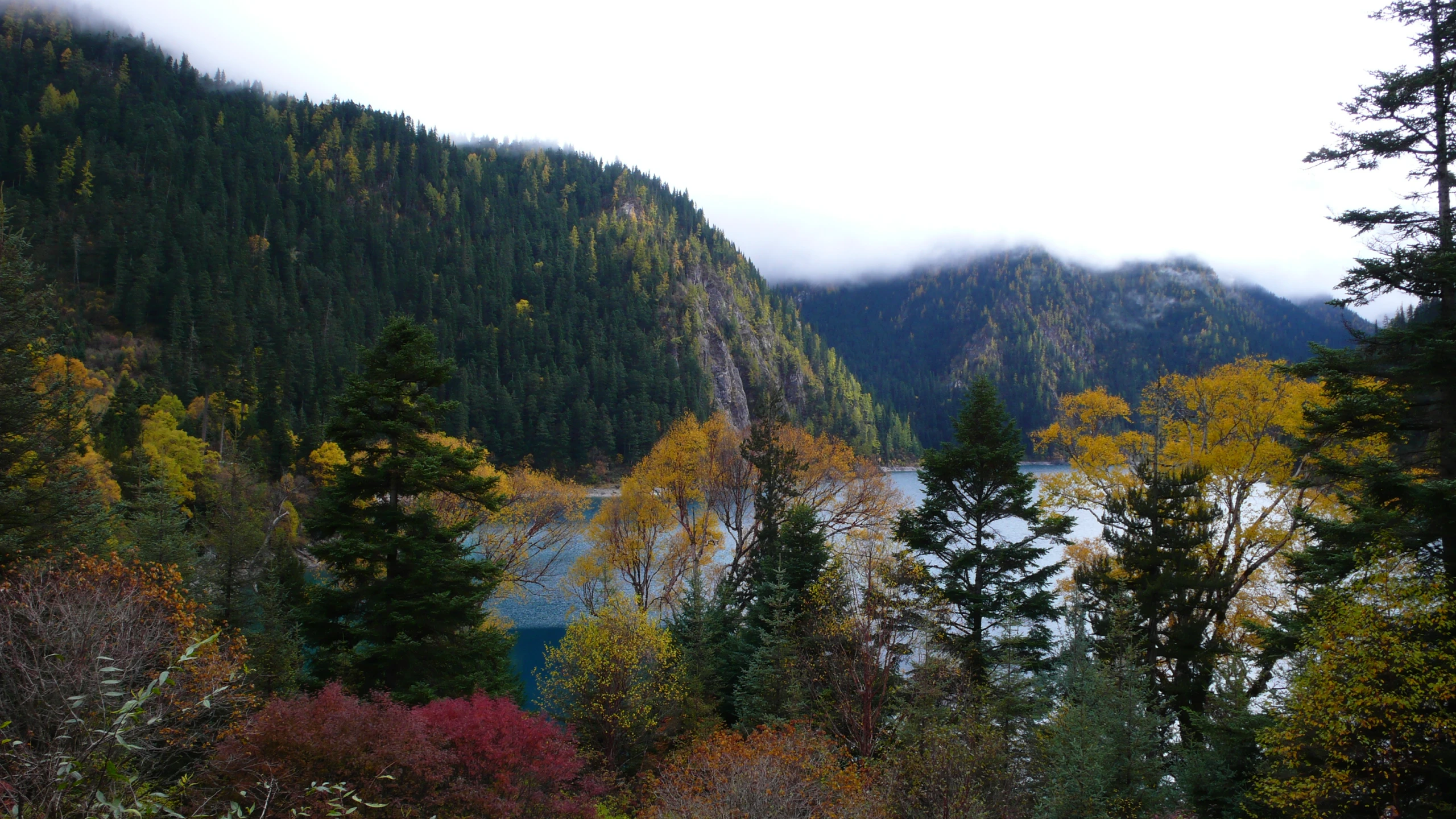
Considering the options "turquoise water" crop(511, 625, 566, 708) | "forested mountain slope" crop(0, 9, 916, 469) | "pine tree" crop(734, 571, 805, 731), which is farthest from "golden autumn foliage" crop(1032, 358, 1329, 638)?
"forested mountain slope" crop(0, 9, 916, 469)

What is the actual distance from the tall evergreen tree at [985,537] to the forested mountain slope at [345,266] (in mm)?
59810

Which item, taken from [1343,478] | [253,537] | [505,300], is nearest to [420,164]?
[505,300]

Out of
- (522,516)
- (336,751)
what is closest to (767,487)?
(522,516)

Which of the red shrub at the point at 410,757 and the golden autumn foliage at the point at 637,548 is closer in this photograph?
the red shrub at the point at 410,757

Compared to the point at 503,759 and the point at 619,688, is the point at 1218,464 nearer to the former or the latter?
the point at 619,688

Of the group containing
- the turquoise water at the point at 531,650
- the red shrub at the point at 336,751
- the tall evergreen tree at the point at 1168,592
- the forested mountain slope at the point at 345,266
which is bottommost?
the turquoise water at the point at 531,650

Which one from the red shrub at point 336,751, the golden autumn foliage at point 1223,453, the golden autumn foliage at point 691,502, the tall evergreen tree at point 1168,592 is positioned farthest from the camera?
the golden autumn foliage at point 691,502

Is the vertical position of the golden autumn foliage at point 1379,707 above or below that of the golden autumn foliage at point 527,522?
above

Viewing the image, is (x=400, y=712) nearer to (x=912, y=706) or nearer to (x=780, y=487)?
(x=912, y=706)

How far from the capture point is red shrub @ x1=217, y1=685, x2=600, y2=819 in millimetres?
11555

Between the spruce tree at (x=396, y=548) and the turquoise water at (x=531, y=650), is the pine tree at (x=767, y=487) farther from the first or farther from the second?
the spruce tree at (x=396, y=548)

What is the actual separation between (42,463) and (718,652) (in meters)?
22.2

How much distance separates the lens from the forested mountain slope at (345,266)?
303 feet

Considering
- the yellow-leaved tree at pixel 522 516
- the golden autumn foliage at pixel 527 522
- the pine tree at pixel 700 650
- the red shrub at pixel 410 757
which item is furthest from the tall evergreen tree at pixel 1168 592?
the golden autumn foliage at pixel 527 522
